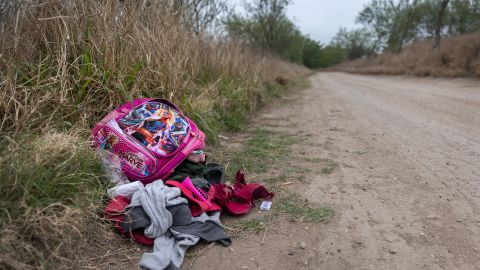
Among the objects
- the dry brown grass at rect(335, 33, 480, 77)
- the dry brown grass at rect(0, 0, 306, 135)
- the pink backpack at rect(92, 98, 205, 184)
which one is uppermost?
the dry brown grass at rect(0, 0, 306, 135)

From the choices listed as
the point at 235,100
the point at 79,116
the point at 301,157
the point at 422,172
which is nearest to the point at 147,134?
the point at 79,116

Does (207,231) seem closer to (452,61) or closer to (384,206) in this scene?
(384,206)

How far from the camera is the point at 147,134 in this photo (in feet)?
8.63

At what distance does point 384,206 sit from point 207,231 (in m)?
1.18

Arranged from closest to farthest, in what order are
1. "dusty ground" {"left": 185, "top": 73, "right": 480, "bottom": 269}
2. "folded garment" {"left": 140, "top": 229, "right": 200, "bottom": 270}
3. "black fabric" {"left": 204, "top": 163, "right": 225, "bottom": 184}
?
"folded garment" {"left": 140, "top": 229, "right": 200, "bottom": 270} < "dusty ground" {"left": 185, "top": 73, "right": 480, "bottom": 269} < "black fabric" {"left": 204, "top": 163, "right": 225, "bottom": 184}

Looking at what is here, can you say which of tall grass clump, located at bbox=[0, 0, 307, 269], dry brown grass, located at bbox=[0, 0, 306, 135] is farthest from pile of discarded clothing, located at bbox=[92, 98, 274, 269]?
dry brown grass, located at bbox=[0, 0, 306, 135]

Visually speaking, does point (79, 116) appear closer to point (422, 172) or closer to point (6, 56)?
point (6, 56)

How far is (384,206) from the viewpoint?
2.49 m

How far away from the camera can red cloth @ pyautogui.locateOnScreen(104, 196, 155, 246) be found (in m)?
2.05

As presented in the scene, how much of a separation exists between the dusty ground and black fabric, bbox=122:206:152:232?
12.9 inches

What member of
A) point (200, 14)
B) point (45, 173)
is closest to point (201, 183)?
point (45, 173)

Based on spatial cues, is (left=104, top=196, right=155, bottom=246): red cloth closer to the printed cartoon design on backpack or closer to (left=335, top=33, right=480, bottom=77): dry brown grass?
the printed cartoon design on backpack

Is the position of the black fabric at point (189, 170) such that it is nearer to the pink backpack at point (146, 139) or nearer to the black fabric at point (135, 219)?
the pink backpack at point (146, 139)

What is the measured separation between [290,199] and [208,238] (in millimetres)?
778
